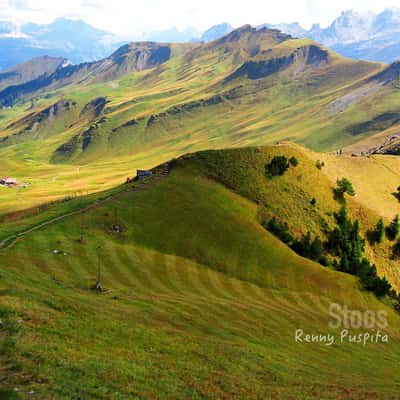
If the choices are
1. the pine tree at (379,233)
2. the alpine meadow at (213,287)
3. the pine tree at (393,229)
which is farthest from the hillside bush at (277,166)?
the pine tree at (393,229)

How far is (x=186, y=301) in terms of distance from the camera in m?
58.2

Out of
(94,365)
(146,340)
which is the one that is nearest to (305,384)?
(146,340)

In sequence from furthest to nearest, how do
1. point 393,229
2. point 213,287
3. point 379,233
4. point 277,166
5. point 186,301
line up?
point 277,166 → point 393,229 → point 379,233 → point 213,287 → point 186,301

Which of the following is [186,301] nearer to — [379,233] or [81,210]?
[81,210]

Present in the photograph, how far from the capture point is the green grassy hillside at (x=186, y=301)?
104 feet

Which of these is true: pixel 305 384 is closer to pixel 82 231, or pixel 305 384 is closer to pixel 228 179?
pixel 82 231

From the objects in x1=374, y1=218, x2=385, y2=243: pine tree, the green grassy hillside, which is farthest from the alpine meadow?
x1=374, y1=218, x2=385, y2=243: pine tree

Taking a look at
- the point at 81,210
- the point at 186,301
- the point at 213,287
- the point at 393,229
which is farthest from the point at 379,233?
the point at 81,210

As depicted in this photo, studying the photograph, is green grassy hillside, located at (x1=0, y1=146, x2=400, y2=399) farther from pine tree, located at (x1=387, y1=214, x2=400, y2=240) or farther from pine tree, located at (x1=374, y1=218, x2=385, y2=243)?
pine tree, located at (x1=387, y1=214, x2=400, y2=240)

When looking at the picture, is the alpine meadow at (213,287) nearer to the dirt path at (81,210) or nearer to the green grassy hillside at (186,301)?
the green grassy hillside at (186,301)

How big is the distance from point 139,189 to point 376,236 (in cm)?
6868

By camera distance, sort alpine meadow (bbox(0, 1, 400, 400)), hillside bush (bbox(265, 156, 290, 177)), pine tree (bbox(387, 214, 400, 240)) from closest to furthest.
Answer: alpine meadow (bbox(0, 1, 400, 400)) < pine tree (bbox(387, 214, 400, 240)) < hillside bush (bbox(265, 156, 290, 177))

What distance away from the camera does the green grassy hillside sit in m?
31.8

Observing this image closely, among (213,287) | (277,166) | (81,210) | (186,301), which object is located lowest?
(213,287)
